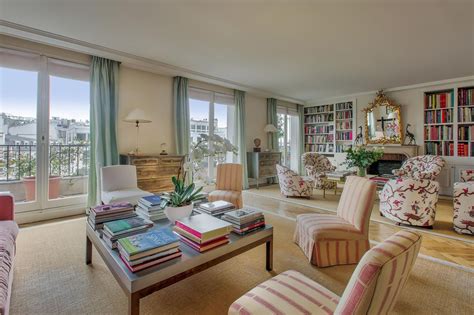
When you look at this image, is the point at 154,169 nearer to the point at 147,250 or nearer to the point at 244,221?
the point at 244,221

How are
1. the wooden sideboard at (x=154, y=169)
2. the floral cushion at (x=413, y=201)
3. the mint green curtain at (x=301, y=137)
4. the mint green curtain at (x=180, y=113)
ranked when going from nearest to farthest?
1. the floral cushion at (x=413, y=201)
2. the wooden sideboard at (x=154, y=169)
3. the mint green curtain at (x=180, y=113)
4. the mint green curtain at (x=301, y=137)

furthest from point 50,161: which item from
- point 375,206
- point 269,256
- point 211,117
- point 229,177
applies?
point 375,206

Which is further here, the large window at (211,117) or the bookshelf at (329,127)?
the bookshelf at (329,127)

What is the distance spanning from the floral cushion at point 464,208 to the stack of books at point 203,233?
3.22m

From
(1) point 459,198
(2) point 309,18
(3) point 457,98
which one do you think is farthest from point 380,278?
(3) point 457,98

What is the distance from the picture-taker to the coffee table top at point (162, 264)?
4.14ft

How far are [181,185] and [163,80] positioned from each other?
3.34m

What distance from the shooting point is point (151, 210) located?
212 cm

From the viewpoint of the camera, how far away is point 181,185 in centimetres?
212

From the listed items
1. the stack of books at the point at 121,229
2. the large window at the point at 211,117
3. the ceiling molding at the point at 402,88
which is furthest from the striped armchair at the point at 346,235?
the ceiling molding at the point at 402,88

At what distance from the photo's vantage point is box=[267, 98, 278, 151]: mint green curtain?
6852 millimetres

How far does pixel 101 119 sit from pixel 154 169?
1161 millimetres

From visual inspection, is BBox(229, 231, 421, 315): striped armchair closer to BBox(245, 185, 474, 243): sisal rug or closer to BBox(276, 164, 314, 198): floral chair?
BBox(245, 185, 474, 243): sisal rug

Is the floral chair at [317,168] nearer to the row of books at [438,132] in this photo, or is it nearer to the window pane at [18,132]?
the row of books at [438,132]
